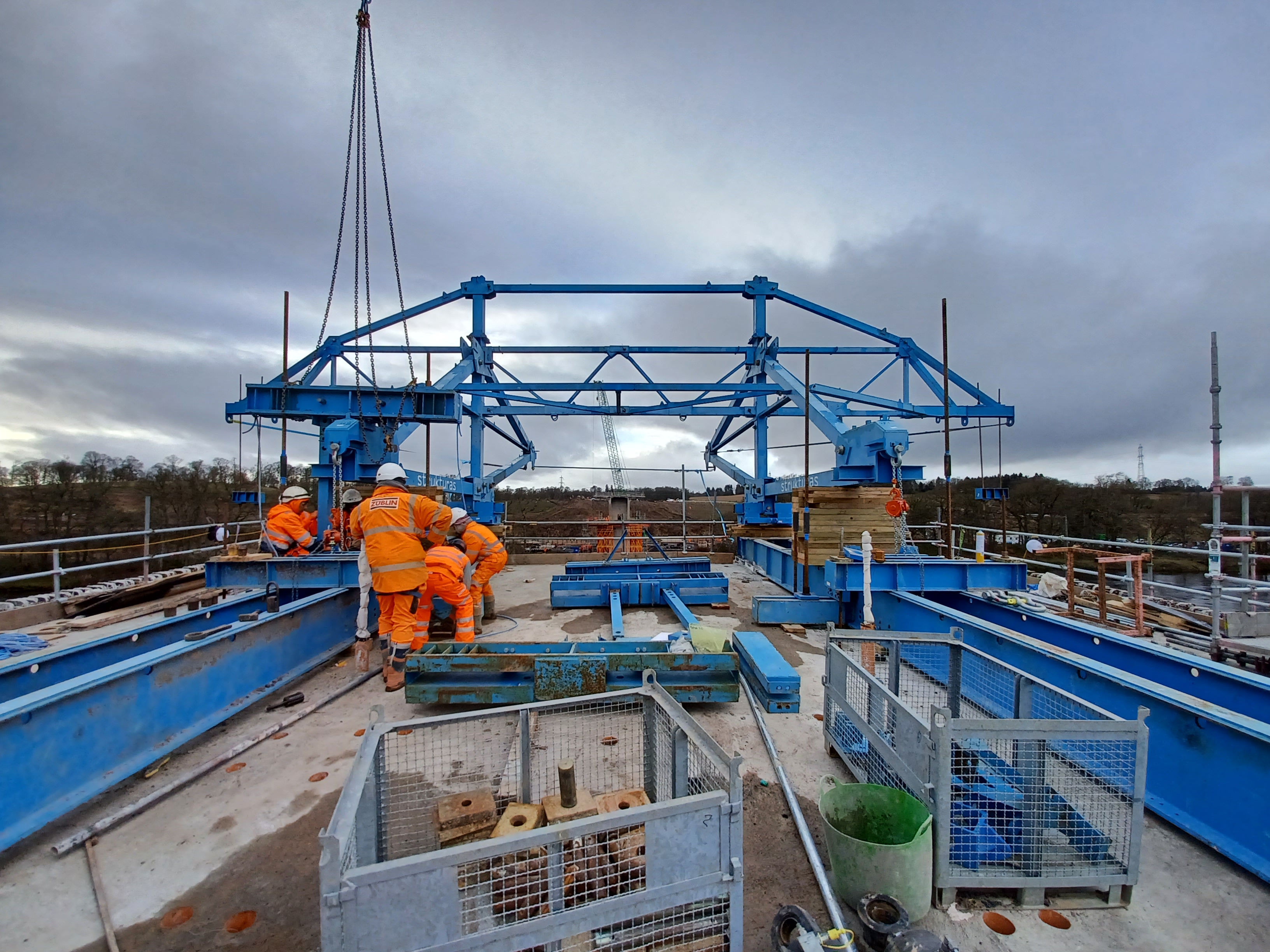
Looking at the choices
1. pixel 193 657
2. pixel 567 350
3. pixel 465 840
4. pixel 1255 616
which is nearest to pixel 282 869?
pixel 465 840

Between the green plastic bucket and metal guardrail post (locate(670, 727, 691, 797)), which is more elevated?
metal guardrail post (locate(670, 727, 691, 797))

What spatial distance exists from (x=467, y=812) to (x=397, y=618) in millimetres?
2780

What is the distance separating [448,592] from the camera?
533 cm

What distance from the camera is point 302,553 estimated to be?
23.4 feet

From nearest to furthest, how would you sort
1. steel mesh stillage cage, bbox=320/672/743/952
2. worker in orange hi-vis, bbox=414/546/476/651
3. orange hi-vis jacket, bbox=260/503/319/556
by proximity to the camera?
1. steel mesh stillage cage, bbox=320/672/743/952
2. worker in orange hi-vis, bbox=414/546/476/651
3. orange hi-vis jacket, bbox=260/503/319/556

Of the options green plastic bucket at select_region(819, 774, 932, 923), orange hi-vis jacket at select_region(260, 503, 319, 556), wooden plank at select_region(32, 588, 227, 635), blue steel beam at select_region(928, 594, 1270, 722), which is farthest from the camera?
wooden plank at select_region(32, 588, 227, 635)

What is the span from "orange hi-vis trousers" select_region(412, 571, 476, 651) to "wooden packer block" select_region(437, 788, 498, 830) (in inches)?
99.0

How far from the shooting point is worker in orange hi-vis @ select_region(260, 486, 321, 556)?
Answer: 6863 mm

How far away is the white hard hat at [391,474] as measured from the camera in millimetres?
5473

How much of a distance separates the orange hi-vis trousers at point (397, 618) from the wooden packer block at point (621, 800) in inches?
121

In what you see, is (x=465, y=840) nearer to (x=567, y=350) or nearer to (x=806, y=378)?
(x=806, y=378)

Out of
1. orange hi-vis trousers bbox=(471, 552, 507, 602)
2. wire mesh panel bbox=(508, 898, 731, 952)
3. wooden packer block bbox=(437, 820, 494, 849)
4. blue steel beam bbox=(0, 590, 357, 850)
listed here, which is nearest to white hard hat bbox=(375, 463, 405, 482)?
orange hi-vis trousers bbox=(471, 552, 507, 602)

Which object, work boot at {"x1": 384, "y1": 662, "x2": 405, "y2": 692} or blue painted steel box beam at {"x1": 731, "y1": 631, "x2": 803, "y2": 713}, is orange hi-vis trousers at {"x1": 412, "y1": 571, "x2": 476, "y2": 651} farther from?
blue painted steel box beam at {"x1": 731, "y1": 631, "x2": 803, "y2": 713}

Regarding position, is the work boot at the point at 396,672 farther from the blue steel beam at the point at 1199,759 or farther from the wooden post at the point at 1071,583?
the wooden post at the point at 1071,583
